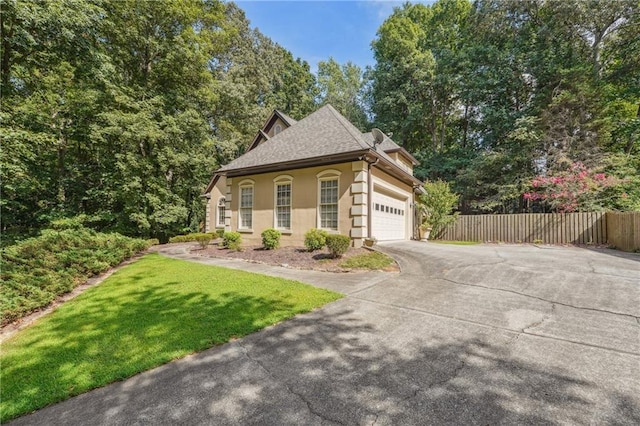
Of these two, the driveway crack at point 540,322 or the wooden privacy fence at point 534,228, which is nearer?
the driveway crack at point 540,322

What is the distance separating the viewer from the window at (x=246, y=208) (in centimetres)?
1261

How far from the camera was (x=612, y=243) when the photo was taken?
11.1 metres

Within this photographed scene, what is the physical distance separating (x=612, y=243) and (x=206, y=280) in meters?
15.6

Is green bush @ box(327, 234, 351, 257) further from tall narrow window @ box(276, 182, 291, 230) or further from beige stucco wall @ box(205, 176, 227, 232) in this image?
beige stucco wall @ box(205, 176, 227, 232)

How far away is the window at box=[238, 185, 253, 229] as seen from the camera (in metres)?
12.6

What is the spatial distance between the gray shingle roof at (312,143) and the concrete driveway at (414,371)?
6.62 metres

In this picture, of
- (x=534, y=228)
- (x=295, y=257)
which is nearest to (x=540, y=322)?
(x=295, y=257)

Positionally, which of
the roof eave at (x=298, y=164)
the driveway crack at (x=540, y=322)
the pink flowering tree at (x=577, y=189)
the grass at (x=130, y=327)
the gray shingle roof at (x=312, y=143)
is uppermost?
the gray shingle roof at (x=312, y=143)

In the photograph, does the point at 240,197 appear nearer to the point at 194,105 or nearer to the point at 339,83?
the point at 194,105

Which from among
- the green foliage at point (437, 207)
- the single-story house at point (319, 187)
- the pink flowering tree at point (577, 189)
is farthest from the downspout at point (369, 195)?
the pink flowering tree at point (577, 189)

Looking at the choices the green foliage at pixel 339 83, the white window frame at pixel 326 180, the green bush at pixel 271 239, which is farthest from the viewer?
the green foliage at pixel 339 83

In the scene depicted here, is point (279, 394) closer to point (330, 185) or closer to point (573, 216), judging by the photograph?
point (330, 185)

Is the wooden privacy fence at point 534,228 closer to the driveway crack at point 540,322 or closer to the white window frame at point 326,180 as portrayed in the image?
the white window frame at point 326,180

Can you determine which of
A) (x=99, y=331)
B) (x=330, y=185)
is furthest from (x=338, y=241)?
(x=99, y=331)
